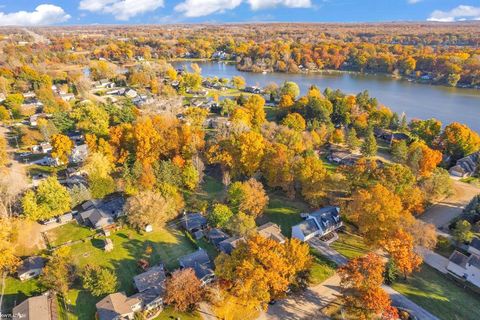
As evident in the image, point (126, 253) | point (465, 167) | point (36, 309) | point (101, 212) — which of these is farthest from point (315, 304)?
point (465, 167)

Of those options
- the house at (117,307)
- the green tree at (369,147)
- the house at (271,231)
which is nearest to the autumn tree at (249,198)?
the house at (271,231)

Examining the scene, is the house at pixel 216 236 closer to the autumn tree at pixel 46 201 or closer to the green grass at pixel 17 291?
the green grass at pixel 17 291

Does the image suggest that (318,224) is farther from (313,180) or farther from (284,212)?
(313,180)

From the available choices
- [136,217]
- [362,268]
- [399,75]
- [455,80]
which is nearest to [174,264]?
[136,217]

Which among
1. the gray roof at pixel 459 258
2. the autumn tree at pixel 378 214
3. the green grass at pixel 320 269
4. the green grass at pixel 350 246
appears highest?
the autumn tree at pixel 378 214

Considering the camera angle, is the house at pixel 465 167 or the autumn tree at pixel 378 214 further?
the house at pixel 465 167

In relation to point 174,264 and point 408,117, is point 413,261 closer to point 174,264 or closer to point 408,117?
point 174,264
